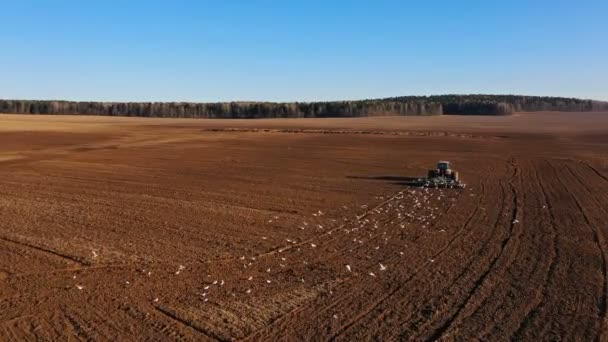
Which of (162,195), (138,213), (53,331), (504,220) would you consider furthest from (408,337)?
(162,195)

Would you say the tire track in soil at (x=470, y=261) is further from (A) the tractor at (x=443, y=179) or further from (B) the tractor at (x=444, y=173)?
(B) the tractor at (x=444, y=173)

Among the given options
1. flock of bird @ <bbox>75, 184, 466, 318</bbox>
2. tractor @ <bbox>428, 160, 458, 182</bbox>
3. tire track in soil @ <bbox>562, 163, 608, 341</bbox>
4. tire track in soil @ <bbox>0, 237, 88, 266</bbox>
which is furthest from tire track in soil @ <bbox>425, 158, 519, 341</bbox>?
tire track in soil @ <bbox>0, 237, 88, 266</bbox>

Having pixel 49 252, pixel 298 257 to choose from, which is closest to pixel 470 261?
pixel 298 257

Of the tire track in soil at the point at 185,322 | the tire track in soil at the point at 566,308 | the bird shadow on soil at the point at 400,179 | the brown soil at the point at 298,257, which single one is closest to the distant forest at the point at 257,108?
the bird shadow on soil at the point at 400,179

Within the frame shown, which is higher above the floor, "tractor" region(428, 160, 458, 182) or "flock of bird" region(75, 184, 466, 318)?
"tractor" region(428, 160, 458, 182)

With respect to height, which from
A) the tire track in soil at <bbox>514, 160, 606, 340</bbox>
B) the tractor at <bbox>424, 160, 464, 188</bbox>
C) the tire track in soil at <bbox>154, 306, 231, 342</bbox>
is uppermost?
the tractor at <bbox>424, 160, 464, 188</bbox>

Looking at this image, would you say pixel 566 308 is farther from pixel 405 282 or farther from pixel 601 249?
pixel 601 249

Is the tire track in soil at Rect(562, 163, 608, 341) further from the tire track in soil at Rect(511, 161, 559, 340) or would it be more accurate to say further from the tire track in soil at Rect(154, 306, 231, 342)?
the tire track in soil at Rect(154, 306, 231, 342)

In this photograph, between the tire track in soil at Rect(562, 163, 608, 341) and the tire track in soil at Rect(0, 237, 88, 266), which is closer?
the tire track in soil at Rect(562, 163, 608, 341)

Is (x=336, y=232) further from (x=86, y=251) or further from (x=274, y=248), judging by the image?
(x=86, y=251)

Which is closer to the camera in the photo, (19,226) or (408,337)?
(408,337)
